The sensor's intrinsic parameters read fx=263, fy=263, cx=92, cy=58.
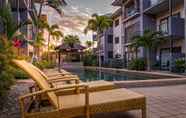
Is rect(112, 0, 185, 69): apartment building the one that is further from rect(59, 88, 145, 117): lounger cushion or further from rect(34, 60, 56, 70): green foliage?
rect(59, 88, 145, 117): lounger cushion

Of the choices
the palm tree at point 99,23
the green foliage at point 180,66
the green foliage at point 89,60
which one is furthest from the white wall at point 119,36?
the green foliage at point 180,66

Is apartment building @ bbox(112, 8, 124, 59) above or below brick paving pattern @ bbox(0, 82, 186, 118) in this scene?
above

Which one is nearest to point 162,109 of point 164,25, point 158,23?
point 164,25

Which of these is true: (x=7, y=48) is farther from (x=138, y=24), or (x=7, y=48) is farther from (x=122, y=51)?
(x=122, y=51)

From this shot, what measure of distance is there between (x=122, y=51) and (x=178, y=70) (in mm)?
16962

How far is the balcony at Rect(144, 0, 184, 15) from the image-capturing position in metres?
21.2

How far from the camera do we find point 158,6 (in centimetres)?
2284

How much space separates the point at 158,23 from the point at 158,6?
2845mm

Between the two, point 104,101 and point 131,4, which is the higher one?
point 131,4

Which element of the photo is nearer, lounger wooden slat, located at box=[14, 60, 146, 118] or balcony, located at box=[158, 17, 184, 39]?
lounger wooden slat, located at box=[14, 60, 146, 118]

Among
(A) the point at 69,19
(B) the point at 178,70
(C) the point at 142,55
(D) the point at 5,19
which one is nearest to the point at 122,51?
(C) the point at 142,55

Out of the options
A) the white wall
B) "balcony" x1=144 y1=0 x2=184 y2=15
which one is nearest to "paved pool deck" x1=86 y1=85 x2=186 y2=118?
"balcony" x1=144 y1=0 x2=184 y2=15

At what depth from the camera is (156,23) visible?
26.0 metres

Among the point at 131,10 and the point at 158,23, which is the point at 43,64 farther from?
the point at 131,10
